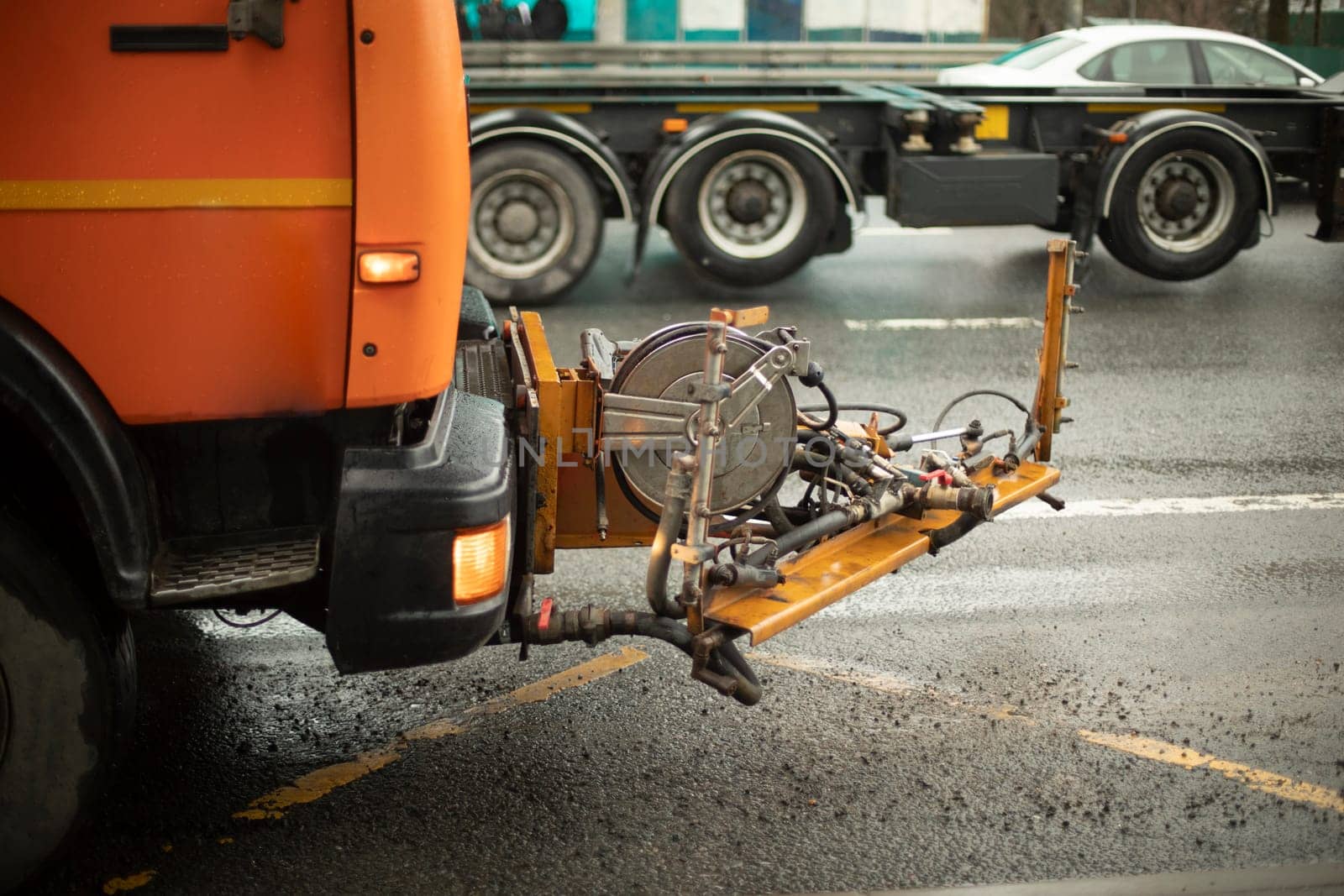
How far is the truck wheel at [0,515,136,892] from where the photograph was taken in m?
3.11

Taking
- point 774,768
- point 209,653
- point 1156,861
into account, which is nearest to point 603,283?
point 209,653

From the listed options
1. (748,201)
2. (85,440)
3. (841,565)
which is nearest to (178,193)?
(85,440)

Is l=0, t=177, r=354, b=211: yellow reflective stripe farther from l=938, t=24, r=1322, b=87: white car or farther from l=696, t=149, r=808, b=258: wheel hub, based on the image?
l=938, t=24, r=1322, b=87: white car

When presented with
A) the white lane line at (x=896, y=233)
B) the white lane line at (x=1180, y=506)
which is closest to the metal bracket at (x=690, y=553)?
the white lane line at (x=1180, y=506)

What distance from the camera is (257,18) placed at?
2941 mm

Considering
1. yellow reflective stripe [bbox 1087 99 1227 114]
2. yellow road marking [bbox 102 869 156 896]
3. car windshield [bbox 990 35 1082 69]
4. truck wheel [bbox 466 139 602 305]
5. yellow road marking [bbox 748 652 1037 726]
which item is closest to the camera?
yellow road marking [bbox 102 869 156 896]

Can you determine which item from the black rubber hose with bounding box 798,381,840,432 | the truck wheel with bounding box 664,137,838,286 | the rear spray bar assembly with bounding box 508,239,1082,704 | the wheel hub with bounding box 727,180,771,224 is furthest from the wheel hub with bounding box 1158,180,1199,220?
the black rubber hose with bounding box 798,381,840,432

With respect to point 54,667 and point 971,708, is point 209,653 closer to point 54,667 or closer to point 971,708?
point 54,667

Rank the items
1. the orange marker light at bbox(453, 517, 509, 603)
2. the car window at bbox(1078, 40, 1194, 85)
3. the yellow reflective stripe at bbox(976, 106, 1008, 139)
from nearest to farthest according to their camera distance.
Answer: the orange marker light at bbox(453, 517, 509, 603), the yellow reflective stripe at bbox(976, 106, 1008, 139), the car window at bbox(1078, 40, 1194, 85)

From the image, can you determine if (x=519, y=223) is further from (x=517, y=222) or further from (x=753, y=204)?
(x=753, y=204)

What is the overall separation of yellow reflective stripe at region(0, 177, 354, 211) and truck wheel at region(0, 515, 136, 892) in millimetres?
703

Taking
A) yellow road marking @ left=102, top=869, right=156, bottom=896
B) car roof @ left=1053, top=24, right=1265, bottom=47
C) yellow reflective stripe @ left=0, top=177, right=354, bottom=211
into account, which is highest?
car roof @ left=1053, top=24, right=1265, bottom=47

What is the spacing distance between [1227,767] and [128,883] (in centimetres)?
297

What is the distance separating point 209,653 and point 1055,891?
276 centimetres
